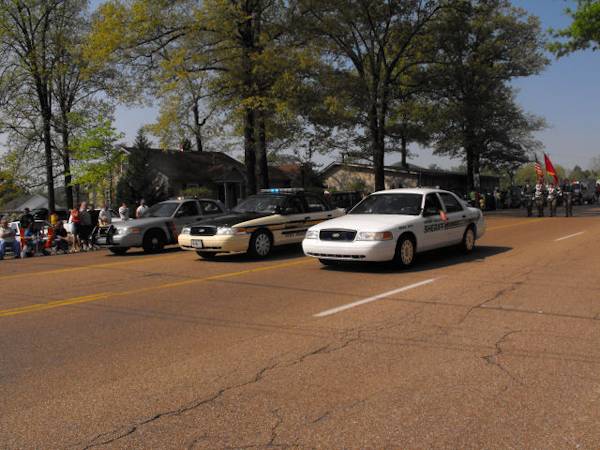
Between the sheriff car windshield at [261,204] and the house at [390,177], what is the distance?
1654 inches

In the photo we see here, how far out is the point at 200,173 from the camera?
165 ft

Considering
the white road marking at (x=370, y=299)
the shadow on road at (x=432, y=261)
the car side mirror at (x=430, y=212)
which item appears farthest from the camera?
the car side mirror at (x=430, y=212)

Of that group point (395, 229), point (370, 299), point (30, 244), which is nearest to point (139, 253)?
point (30, 244)

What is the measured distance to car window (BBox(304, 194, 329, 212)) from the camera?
1467 centimetres

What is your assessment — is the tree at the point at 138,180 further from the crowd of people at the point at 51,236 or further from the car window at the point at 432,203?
the car window at the point at 432,203

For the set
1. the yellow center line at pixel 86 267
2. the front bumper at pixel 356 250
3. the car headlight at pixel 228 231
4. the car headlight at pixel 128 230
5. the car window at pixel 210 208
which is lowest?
the yellow center line at pixel 86 267

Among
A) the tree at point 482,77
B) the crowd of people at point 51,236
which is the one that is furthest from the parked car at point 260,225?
the tree at point 482,77

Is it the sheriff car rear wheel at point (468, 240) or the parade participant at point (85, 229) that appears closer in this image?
the sheriff car rear wheel at point (468, 240)

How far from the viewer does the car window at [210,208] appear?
1762 centimetres

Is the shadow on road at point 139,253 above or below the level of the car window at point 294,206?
below

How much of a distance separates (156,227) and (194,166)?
116 feet

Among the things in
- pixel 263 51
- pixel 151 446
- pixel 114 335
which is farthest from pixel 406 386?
pixel 263 51

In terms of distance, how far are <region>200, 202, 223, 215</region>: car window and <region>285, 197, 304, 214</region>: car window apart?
13.4 ft

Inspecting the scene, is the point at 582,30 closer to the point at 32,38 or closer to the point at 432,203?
the point at 432,203
